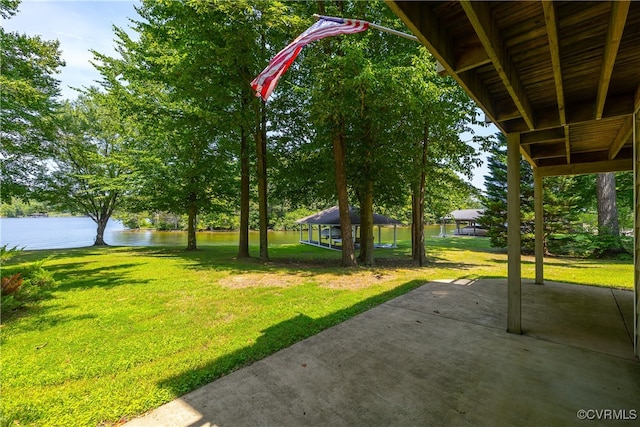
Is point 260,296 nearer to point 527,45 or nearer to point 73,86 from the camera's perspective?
point 527,45

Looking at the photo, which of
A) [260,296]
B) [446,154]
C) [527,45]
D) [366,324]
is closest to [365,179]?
[446,154]

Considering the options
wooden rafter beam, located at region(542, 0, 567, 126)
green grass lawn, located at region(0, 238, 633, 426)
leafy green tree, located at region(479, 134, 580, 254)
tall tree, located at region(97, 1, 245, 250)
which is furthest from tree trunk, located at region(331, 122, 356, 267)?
leafy green tree, located at region(479, 134, 580, 254)

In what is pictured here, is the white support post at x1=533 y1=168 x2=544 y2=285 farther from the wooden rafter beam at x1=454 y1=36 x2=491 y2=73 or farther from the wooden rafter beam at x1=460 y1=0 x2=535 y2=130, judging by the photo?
the wooden rafter beam at x1=454 y1=36 x2=491 y2=73

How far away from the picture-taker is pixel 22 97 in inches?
266

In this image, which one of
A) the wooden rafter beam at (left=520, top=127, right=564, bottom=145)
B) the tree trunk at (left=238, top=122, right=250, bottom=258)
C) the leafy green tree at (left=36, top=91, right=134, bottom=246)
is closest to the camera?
the wooden rafter beam at (left=520, top=127, right=564, bottom=145)

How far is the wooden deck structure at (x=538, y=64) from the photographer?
2.26 m

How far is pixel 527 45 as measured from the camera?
9.07 ft

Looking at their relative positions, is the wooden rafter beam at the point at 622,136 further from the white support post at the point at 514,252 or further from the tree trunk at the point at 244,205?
the tree trunk at the point at 244,205

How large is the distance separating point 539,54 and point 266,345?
15.4 ft

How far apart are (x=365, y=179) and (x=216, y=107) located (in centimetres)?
639
